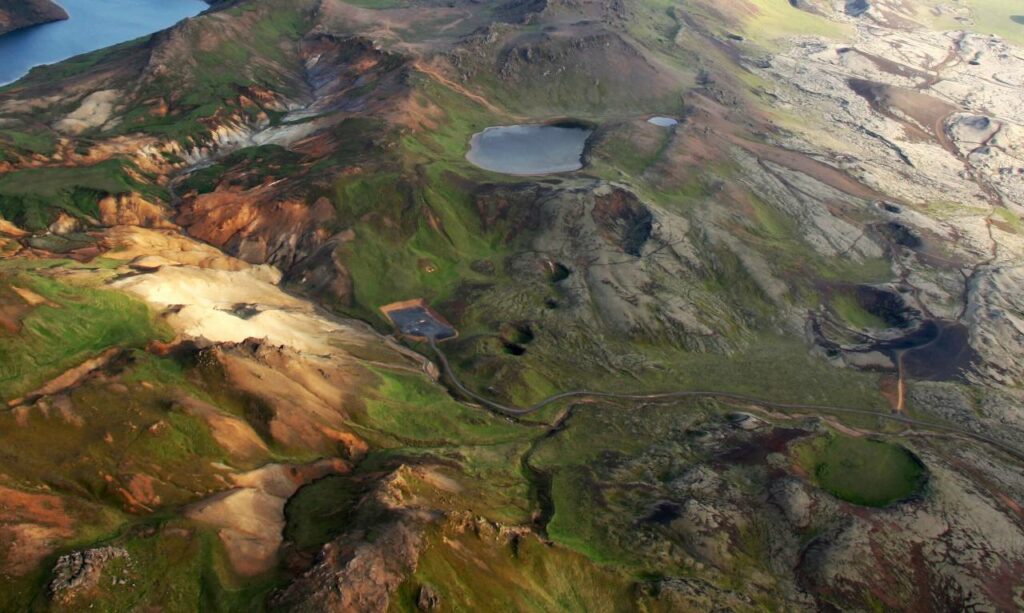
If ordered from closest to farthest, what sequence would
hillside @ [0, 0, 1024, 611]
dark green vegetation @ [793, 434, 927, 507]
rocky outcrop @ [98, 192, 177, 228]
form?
1. hillside @ [0, 0, 1024, 611]
2. dark green vegetation @ [793, 434, 927, 507]
3. rocky outcrop @ [98, 192, 177, 228]

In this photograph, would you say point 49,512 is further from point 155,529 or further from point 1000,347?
point 1000,347

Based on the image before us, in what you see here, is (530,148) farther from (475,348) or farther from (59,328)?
(59,328)

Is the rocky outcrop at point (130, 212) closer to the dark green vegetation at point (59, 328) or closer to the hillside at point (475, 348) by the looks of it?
the hillside at point (475, 348)

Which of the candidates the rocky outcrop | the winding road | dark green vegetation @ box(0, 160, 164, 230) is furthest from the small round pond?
dark green vegetation @ box(0, 160, 164, 230)

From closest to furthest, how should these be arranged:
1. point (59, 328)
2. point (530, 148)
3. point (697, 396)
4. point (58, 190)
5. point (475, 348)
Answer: point (59, 328)
point (697, 396)
point (475, 348)
point (58, 190)
point (530, 148)

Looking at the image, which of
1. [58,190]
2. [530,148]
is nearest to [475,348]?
[530,148]

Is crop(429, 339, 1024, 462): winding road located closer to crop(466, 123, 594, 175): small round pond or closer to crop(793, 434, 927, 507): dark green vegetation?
crop(793, 434, 927, 507): dark green vegetation

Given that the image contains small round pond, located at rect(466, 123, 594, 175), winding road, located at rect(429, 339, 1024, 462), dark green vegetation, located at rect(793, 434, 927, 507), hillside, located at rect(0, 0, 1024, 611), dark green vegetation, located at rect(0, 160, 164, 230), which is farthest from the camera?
small round pond, located at rect(466, 123, 594, 175)
